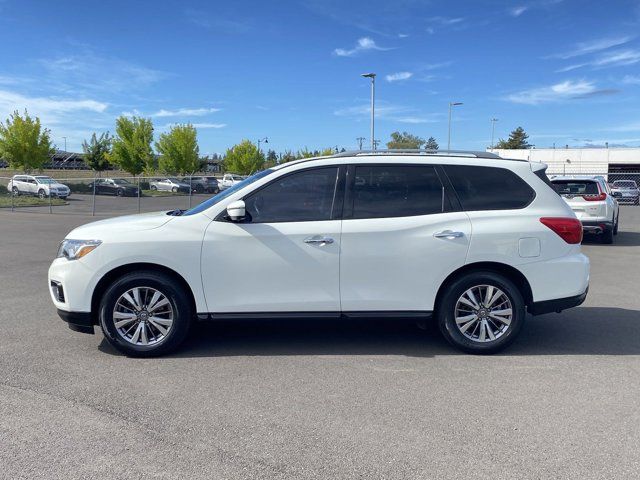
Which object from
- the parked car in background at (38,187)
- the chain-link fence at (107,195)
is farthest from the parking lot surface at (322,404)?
the parked car in background at (38,187)

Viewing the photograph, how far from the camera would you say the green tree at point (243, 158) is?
6247cm

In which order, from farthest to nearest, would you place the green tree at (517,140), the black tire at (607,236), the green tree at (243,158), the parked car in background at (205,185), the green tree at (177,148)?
the green tree at (517,140)
the green tree at (243,158)
the green tree at (177,148)
the parked car in background at (205,185)
the black tire at (607,236)

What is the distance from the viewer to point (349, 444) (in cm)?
340

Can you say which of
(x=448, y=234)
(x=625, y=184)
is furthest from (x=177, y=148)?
(x=448, y=234)

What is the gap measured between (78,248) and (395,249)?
285cm

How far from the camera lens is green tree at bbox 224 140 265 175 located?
6247 cm

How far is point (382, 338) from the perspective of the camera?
18.4 feet

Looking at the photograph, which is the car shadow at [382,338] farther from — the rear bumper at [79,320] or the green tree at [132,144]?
the green tree at [132,144]

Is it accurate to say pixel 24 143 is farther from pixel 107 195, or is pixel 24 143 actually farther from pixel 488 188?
pixel 488 188

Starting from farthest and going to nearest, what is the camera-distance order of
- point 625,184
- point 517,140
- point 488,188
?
point 517,140
point 625,184
point 488,188

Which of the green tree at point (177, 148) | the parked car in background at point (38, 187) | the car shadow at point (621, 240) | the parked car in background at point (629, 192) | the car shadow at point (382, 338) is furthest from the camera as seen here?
the green tree at point (177, 148)

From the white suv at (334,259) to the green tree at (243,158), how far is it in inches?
2287

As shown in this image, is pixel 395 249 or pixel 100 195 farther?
pixel 100 195

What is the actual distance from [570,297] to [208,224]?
3417mm
